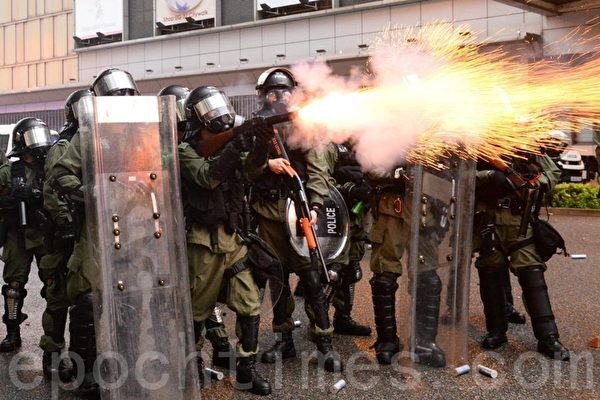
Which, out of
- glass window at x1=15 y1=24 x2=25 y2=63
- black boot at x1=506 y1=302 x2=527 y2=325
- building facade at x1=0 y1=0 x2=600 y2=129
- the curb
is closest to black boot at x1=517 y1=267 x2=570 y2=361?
black boot at x1=506 y1=302 x2=527 y2=325

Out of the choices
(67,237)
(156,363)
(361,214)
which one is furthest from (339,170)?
(156,363)

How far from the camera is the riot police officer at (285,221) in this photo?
4520mm

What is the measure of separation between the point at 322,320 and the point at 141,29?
69.0 ft

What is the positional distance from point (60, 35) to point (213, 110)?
85.7 feet

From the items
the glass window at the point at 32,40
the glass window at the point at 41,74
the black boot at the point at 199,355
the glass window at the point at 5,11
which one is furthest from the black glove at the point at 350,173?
the glass window at the point at 5,11

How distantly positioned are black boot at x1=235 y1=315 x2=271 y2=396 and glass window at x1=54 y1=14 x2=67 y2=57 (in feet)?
83.8

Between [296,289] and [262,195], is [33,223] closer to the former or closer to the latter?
[262,195]

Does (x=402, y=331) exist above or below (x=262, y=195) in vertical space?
below

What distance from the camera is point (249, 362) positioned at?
3963 millimetres

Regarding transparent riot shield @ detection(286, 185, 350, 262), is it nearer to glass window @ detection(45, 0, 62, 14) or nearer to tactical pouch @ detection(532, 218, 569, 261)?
tactical pouch @ detection(532, 218, 569, 261)

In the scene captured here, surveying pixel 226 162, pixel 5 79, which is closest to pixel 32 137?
pixel 226 162

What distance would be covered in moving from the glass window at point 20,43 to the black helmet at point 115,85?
2787cm

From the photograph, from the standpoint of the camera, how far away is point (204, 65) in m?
21.4

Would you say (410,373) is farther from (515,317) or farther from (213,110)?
(213,110)
